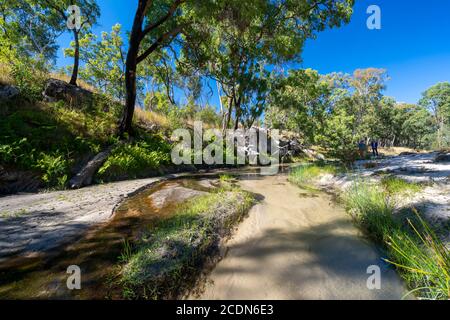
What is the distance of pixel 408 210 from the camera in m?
3.55

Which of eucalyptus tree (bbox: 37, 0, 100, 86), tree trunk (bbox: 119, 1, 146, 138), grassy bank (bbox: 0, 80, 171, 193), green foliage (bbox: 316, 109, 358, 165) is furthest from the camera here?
green foliage (bbox: 316, 109, 358, 165)

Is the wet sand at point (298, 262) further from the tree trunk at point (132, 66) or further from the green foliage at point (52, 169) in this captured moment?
the tree trunk at point (132, 66)

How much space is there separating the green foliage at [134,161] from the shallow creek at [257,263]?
4148mm

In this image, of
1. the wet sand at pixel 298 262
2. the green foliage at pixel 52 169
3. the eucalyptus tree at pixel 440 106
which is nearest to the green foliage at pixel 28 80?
the green foliage at pixel 52 169

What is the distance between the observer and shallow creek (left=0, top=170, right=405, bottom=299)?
2125mm

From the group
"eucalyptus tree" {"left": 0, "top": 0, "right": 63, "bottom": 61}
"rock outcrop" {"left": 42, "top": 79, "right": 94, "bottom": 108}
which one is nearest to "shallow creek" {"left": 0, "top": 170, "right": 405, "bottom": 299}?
"rock outcrop" {"left": 42, "top": 79, "right": 94, "bottom": 108}

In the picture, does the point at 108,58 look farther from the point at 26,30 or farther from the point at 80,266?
the point at 80,266

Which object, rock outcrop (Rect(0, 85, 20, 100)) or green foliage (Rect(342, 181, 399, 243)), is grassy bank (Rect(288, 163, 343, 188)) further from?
rock outcrop (Rect(0, 85, 20, 100))

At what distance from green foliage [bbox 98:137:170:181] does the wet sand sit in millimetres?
6025

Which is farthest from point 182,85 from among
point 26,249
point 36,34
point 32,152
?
point 26,249

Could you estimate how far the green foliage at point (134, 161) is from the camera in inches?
301

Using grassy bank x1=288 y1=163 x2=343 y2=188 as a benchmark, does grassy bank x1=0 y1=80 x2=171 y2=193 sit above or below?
above

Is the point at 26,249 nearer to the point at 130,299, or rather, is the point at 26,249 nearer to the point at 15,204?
the point at 130,299

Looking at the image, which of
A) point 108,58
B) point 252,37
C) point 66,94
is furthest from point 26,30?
point 252,37
